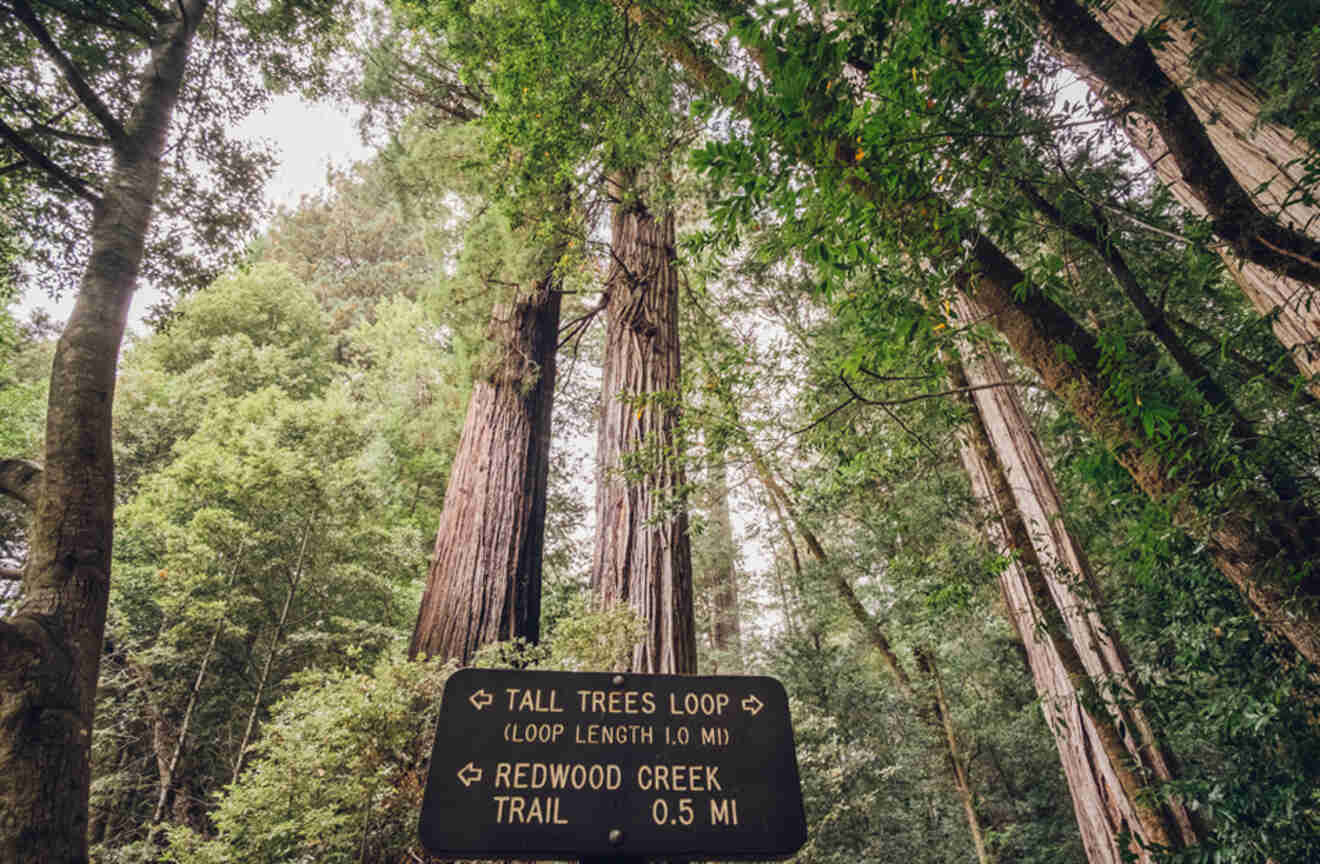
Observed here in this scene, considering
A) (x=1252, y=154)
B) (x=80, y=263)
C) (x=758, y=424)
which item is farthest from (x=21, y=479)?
(x=1252, y=154)

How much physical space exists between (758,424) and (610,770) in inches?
71.6

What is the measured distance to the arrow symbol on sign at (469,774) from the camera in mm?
1596

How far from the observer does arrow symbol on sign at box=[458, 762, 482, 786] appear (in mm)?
1596

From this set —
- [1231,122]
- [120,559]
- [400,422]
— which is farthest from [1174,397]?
[400,422]

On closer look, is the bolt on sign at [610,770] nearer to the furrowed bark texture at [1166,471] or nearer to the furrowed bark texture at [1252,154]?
the furrowed bark texture at [1166,471]

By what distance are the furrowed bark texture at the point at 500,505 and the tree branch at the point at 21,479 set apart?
7.75ft

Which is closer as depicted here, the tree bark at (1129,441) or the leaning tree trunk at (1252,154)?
the tree bark at (1129,441)

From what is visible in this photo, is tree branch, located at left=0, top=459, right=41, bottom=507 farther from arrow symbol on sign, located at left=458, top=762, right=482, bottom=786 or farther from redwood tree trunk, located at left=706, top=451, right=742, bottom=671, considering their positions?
redwood tree trunk, located at left=706, top=451, right=742, bottom=671

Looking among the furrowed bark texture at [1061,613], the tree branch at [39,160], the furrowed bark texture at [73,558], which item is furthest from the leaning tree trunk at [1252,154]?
the tree branch at [39,160]

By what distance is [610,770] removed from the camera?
5.43ft

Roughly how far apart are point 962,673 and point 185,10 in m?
11.3

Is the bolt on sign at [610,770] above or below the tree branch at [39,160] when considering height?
below

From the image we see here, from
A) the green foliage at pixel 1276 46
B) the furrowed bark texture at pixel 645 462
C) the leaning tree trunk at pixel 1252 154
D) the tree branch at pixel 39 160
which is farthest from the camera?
the furrowed bark texture at pixel 645 462

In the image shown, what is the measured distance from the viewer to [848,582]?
9.02 meters
